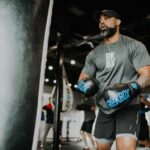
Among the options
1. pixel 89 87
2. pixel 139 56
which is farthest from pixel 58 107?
pixel 139 56

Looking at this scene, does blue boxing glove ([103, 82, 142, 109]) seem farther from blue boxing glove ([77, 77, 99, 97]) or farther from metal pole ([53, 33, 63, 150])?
metal pole ([53, 33, 63, 150])

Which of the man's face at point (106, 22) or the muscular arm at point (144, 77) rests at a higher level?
the man's face at point (106, 22)

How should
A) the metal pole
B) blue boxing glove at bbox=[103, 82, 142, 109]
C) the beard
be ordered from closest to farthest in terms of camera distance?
blue boxing glove at bbox=[103, 82, 142, 109], the beard, the metal pole

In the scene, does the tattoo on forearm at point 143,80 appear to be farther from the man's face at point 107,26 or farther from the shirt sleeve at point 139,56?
the man's face at point 107,26

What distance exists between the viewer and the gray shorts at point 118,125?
1810 millimetres

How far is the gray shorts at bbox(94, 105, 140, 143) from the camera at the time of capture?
5.94 feet

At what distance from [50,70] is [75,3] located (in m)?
6.59

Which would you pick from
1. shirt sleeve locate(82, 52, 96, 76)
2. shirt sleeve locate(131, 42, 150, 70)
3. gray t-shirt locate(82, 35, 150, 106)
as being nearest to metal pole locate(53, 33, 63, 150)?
shirt sleeve locate(82, 52, 96, 76)

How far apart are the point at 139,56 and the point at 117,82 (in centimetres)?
23

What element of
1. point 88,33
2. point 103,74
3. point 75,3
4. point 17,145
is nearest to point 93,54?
point 103,74

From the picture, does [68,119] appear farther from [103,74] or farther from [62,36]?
[103,74]

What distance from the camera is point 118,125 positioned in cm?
187

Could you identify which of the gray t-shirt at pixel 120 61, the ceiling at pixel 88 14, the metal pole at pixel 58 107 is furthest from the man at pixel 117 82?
the ceiling at pixel 88 14

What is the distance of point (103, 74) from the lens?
205cm
